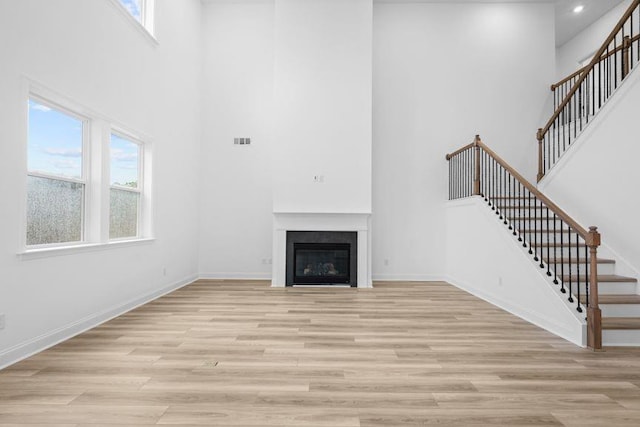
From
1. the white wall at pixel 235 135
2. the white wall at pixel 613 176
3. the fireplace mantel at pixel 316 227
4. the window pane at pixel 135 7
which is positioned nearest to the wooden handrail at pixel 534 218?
the white wall at pixel 613 176

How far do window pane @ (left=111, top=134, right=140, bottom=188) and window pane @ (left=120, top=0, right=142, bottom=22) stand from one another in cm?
159

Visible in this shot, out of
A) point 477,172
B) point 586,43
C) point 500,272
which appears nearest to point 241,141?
point 477,172

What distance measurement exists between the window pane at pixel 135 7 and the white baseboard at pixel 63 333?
3550 millimetres

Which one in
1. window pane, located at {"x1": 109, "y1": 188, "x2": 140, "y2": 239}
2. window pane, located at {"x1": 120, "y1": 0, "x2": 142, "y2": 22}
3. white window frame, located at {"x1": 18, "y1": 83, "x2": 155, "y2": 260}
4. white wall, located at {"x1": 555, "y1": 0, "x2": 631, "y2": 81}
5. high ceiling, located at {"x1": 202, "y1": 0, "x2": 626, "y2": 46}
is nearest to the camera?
white window frame, located at {"x1": 18, "y1": 83, "x2": 155, "y2": 260}

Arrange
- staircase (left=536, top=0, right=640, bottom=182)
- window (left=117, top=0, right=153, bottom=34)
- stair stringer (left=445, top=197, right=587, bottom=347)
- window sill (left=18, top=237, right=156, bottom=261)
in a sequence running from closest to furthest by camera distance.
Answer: window sill (left=18, top=237, right=156, bottom=261) < stair stringer (left=445, top=197, right=587, bottom=347) < window (left=117, top=0, right=153, bottom=34) < staircase (left=536, top=0, right=640, bottom=182)

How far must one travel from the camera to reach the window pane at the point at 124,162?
4660 mm

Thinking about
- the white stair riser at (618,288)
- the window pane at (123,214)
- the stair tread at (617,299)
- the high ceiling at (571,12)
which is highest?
the high ceiling at (571,12)

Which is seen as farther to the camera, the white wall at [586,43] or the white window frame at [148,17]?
the white wall at [586,43]

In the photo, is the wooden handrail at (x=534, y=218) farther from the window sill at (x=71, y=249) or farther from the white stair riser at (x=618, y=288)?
the window sill at (x=71, y=249)

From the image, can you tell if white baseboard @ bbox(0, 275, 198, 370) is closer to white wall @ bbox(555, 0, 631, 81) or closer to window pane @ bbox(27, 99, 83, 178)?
window pane @ bbox(27, 99, 83, 178)

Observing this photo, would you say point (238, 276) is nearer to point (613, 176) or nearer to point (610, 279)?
point (610, 279)

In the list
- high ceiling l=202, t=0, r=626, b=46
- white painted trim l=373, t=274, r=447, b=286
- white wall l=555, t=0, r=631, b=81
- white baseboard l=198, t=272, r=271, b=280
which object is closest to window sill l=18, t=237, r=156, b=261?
white baseboard l=198, t=272, r=271, b=280

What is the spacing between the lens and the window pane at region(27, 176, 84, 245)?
3.30 metres

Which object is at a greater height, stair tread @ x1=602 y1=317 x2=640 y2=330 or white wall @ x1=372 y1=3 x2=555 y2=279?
white wall @ x1=372 y1=3 x2=555 y2=279
